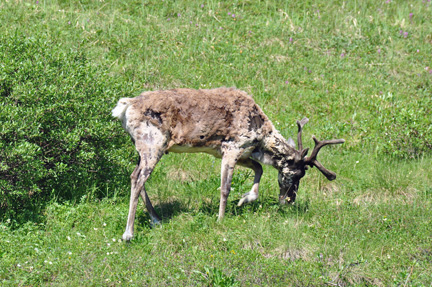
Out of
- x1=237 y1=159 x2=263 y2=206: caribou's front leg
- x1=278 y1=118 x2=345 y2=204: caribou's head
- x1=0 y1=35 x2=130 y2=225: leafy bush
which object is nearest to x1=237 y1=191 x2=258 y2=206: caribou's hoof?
x1=237 y1=159 x2=263 y2=206: caribou's front leg

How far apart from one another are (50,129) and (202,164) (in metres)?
2.83

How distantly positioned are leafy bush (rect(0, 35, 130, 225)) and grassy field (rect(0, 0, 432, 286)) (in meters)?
0.03

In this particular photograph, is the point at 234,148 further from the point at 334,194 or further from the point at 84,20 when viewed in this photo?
the point at 84,20

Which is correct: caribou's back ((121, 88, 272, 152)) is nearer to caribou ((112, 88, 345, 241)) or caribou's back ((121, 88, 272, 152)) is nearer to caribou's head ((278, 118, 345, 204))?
caribou ((112, 88, 345, 241))

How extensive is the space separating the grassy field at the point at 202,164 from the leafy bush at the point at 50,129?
0.08 feet

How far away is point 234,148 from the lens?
8039 mm

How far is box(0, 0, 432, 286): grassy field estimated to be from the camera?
692 cm

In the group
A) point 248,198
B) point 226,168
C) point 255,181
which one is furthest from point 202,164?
point 226,168

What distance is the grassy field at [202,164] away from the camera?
6.92 meters

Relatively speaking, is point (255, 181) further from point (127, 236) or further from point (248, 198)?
point (127, 236)

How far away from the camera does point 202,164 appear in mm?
10023

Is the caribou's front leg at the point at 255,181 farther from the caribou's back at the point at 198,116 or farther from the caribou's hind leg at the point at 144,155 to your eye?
the caribou's hind leg at the point at 144,155

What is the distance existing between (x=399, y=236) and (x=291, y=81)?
608 centimetres

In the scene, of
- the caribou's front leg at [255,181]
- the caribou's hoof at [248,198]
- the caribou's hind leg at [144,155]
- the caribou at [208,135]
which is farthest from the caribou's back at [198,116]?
the caribou's hoof at [248,198]
